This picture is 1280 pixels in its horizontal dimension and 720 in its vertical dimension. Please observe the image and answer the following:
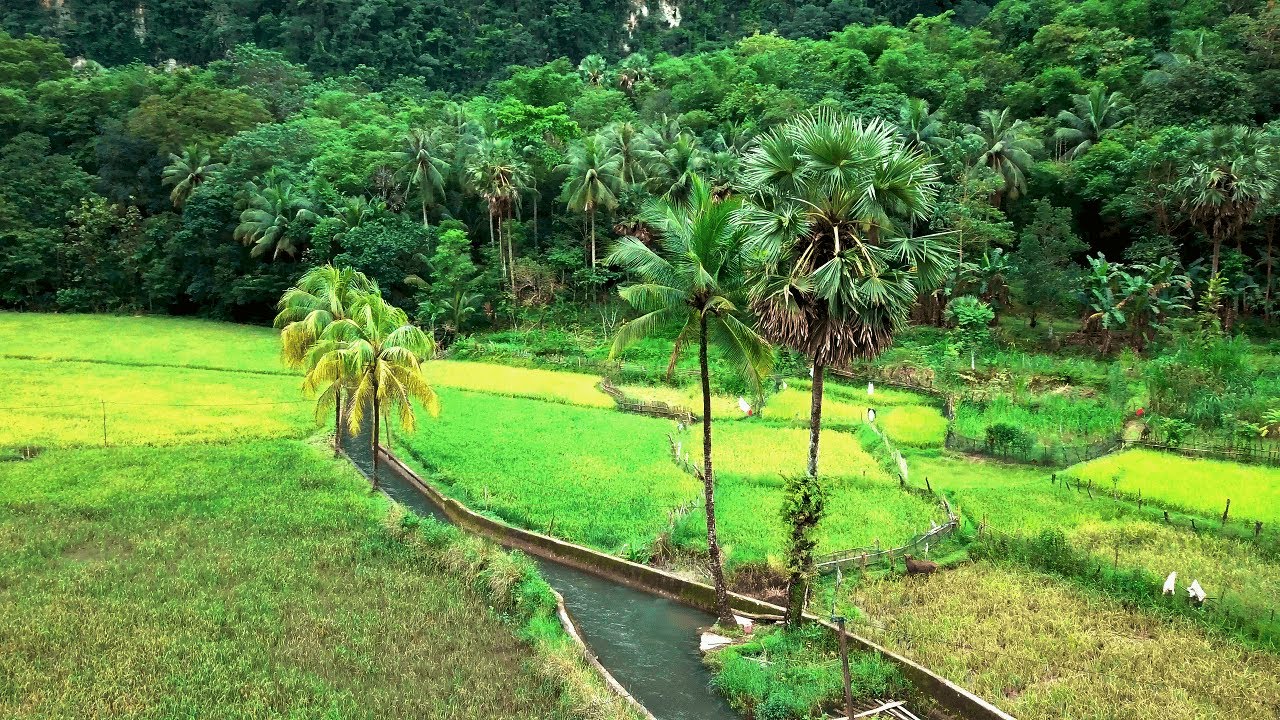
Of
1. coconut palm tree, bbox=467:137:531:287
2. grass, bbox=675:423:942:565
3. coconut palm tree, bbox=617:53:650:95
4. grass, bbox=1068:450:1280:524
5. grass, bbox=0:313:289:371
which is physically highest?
coconut palm tree, bbox=617:53:650:95

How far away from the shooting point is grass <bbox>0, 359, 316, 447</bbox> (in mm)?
27781

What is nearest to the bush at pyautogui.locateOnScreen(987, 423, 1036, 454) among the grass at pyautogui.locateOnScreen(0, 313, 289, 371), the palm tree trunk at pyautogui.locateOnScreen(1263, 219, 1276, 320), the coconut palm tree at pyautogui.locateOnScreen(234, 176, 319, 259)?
the palm tree trunk at pyautogui.locateOnScreen(1263, 219, 1276, 320)

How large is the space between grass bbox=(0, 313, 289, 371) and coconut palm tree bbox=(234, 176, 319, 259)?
5.10 metres

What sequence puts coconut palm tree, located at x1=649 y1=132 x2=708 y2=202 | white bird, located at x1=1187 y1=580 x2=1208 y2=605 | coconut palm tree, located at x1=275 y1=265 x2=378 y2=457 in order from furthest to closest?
coconut palm tree, located at x1=649 y1=132 x2=708 y2=202 → coconut palm tree, located at x1=275 y1=265 x2=378 y2=457 → white bird, located at x1=1187 y1=580 x2=1208 y2=605

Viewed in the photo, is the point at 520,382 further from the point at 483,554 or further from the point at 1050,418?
the point at 1050,418

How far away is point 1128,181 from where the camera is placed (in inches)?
1741

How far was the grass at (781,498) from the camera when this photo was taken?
64.6ft

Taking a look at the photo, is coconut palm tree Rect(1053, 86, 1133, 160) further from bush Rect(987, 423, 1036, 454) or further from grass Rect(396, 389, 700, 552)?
grass Rect(396, 389, 700, 552)

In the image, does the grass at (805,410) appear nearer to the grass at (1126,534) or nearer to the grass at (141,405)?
the grass at (1126,534)

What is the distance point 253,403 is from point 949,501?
25101 mm

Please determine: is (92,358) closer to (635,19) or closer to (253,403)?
(253,403)

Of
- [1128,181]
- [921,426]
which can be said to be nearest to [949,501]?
[921,426]

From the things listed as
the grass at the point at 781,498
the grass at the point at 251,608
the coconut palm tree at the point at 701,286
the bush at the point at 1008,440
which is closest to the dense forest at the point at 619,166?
the bush at the point at 1008,440

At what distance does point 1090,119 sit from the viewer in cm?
4944
